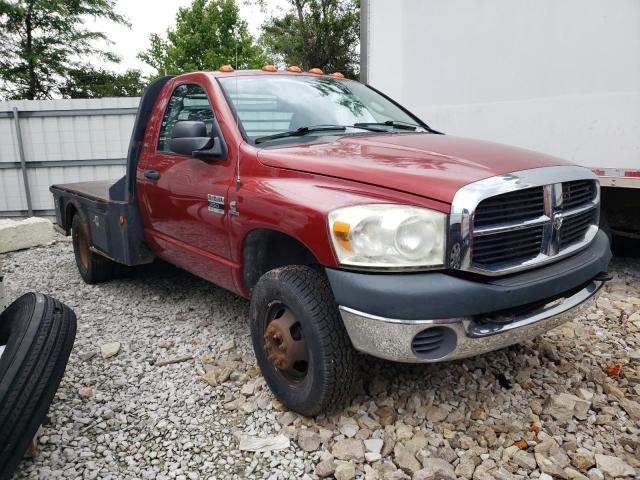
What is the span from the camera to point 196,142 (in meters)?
3.14

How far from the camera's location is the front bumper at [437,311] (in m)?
2.21

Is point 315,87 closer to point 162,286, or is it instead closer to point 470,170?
point 470,170

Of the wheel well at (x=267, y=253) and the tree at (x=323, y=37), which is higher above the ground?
the tree at (x=323, y=37)

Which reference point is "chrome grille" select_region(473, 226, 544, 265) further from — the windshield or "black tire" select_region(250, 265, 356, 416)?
the windshield

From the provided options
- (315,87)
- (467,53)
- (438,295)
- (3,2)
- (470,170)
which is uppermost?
(3,2)

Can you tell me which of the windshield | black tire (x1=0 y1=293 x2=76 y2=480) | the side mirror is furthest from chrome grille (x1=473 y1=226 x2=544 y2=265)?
black tire (x1=0 y1=293 x2=76 y2=480)

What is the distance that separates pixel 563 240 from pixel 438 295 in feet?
2.98

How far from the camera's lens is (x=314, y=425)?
8.88 feet

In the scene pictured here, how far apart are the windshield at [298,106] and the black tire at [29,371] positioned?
1447mm

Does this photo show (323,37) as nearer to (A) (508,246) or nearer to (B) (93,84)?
(B) (93,84)

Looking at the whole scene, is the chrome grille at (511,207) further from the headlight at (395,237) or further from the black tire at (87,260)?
the black tire at (87,260)

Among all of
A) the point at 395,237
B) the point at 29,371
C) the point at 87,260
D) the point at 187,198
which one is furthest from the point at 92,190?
the point at 395,237

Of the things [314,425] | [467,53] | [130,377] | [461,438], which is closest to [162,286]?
[130,377]

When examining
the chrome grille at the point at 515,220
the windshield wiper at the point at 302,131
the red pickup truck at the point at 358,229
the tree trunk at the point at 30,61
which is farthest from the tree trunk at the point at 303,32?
the chrome grille at the point at 515,220
